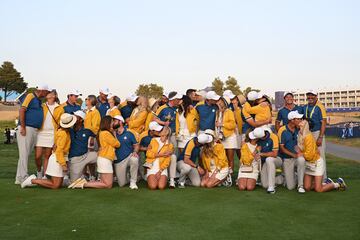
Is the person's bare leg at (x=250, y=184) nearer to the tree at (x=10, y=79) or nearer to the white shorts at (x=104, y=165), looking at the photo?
the white shorts at (x=104, y=165)

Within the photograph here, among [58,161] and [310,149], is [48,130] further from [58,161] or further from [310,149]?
[310,149]

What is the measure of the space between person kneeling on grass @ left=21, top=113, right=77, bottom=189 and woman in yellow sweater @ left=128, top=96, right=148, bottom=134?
1.42 meters

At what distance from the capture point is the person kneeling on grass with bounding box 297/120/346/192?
7.82 m

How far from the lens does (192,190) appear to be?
25.8 feet

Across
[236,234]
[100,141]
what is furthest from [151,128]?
[236,234]

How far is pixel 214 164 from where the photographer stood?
27.8 feet

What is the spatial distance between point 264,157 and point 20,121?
462cm

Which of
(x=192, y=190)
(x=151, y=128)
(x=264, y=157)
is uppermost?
(x=151, y=128)

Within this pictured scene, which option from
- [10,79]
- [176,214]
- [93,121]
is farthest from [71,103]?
[10,79]

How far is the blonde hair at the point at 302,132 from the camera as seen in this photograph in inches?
312

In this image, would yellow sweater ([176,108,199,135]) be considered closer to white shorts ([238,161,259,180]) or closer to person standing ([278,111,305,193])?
white shorts ([238,161,259,180])

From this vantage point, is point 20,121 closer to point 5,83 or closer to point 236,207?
point 236,207

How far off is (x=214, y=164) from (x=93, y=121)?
259 centimetres

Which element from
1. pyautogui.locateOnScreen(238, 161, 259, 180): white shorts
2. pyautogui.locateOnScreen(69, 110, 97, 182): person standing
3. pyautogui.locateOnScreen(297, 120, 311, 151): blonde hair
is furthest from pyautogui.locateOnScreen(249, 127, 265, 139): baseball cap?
pyautogui.locateOnScreen(69, 110, 97, 182): person standing
